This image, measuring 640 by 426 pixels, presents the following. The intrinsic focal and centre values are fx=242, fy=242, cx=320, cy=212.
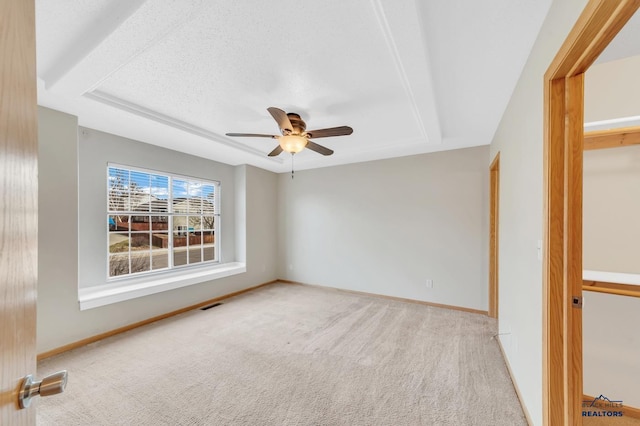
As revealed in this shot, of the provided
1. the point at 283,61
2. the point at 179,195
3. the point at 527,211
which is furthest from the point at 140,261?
the point at 527,211

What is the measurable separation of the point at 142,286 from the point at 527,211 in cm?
410

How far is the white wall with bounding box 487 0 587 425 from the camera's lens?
53.7 inches

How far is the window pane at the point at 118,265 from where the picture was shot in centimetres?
311

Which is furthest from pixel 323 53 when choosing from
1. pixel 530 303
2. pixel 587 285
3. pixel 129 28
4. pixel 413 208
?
pixel 413 208

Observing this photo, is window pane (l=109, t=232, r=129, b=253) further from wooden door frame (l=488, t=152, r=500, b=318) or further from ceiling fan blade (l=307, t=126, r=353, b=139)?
wooden door frame (l=488, t=152, r=500, b=318)

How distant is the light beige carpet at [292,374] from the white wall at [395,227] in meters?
0.68

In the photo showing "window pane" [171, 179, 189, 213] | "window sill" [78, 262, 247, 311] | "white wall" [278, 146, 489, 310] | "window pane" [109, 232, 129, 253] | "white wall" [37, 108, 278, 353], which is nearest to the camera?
"white wall" [37, 108, 278, 353]

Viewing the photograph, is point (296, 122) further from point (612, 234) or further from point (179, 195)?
point (612, 234)

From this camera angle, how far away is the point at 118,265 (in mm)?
3174

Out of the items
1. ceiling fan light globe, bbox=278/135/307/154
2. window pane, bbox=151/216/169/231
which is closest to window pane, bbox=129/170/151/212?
window pane, bbox=151/216/169/231

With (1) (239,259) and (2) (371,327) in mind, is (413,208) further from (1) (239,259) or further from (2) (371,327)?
(1) (239,259)

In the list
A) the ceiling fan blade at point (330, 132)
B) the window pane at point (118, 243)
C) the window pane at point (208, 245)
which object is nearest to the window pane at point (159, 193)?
the window pane at point (118, 243)

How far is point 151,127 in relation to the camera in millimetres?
2795

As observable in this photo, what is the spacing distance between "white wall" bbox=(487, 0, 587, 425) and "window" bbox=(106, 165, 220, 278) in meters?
4.26
